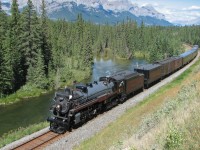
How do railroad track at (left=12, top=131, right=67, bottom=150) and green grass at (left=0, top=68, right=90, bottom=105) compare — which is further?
green grass at (left=0, top=68, right=90, bottom=105)

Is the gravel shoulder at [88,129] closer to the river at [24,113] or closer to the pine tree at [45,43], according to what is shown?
the river at [24,113]

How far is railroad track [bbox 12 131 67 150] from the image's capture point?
990 inches

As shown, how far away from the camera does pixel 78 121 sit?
30.0m

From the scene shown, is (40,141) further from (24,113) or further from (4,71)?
(4,71)

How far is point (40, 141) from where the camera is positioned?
26.5 m

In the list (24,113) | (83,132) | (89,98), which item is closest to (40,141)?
(83,132)

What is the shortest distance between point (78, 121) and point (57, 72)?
149 ft

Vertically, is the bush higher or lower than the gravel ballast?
higher

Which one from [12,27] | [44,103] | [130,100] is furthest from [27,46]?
[130,100]

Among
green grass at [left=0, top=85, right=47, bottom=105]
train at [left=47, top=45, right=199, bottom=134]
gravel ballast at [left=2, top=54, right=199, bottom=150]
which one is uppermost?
train at [left=47, top=45, right=199, bottom=134]

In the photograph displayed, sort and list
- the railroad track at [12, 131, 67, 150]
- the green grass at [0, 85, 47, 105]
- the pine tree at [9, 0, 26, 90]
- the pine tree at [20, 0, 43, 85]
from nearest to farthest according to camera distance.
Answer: the railroad track at [12, 131, 67, 150], the green grass at [0, 85, 47, 105], the pine tree at [9, 0, 26, 90], the pine tree at [20, 0, 43, 85]

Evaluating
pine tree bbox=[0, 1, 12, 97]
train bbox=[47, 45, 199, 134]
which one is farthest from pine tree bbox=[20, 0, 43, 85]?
train bbox=[47, 45, 199, 134]

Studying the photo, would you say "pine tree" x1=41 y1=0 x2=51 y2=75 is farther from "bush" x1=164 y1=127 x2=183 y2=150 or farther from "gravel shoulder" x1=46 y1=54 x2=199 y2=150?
"bush" x1=164 y1=127 x2=183 y2=150

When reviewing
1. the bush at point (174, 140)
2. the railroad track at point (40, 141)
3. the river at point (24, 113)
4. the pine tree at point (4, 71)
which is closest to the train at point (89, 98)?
the railroad track at point (40, 141)
